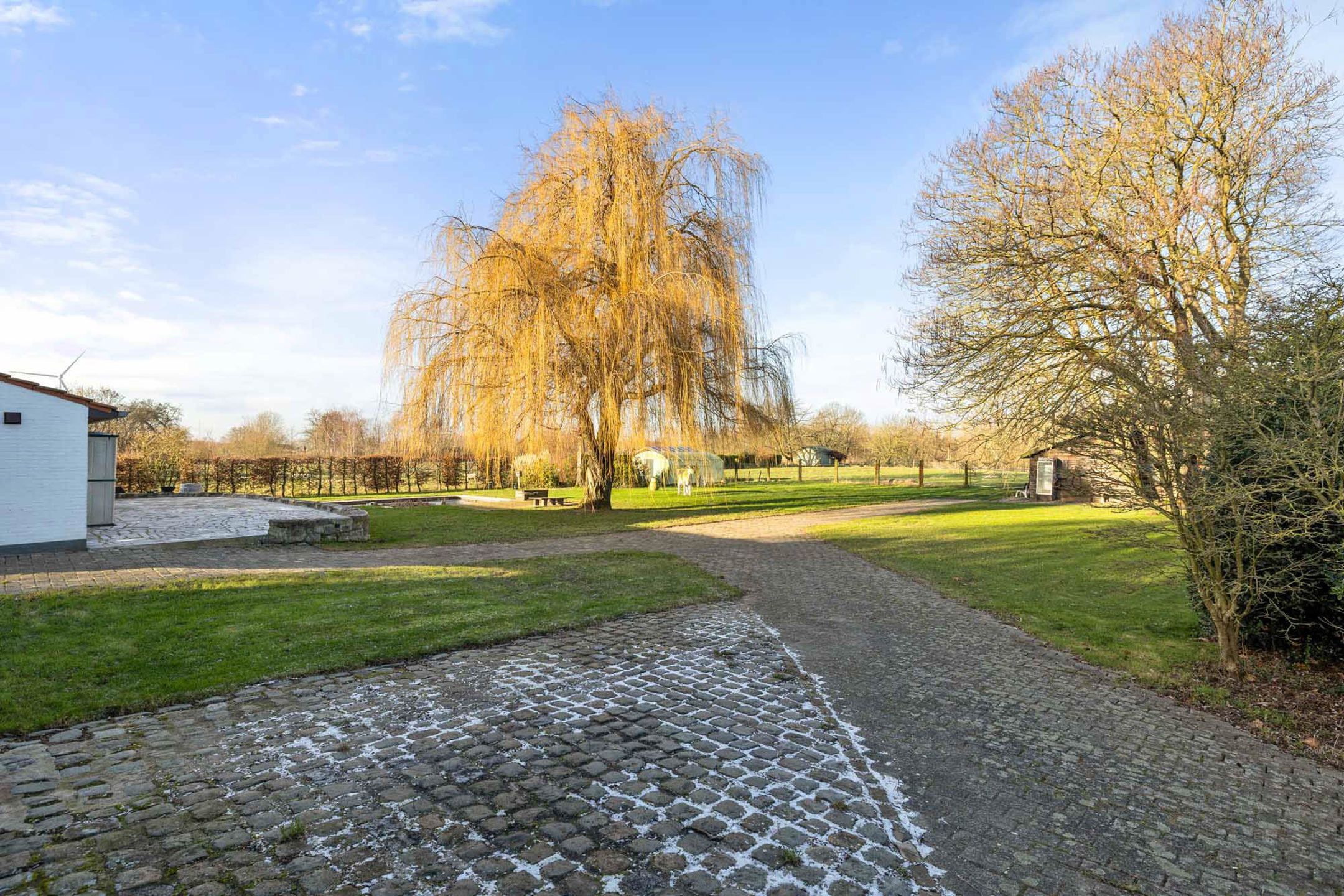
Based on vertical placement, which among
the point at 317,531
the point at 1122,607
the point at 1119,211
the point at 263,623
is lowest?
the point at 1122,607

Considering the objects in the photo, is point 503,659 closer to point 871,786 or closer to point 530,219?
point 871,786

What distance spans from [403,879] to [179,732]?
230 centimetres

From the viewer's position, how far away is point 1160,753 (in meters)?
3.98

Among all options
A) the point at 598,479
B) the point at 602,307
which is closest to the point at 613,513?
the point at 598,479

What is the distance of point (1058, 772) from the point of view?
3686mm

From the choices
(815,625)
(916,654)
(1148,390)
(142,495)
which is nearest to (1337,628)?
(1148,390)

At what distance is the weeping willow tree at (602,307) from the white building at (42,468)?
6.28 meters

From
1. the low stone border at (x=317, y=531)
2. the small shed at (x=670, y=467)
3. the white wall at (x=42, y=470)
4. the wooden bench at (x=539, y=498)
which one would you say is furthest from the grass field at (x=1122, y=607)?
the white wall at (x=42, y=470)

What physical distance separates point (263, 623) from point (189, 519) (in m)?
11.2

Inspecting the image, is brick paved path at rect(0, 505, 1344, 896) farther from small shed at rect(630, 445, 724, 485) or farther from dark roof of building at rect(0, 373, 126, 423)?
small shed at rect(630, 445, 724, 485)

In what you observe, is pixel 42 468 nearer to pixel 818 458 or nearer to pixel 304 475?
pixel 304 475

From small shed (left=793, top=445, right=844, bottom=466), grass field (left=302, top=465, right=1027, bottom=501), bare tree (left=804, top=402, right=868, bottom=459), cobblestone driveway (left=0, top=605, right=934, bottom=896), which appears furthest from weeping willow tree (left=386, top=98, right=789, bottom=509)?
small shed (left=793, top=445, right=844, bottom=466)

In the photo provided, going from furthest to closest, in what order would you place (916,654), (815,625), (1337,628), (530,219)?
(530,219), (815,625), (916,654), (1337,628)

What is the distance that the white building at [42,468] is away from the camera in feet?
32.3
